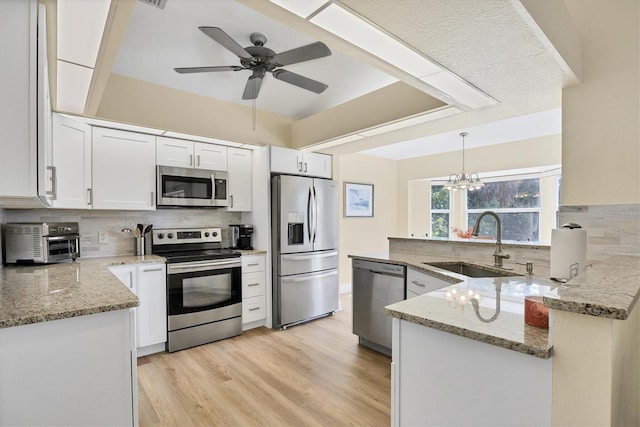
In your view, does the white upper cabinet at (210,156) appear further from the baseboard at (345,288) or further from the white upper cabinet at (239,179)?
the baseboard at (345,288)

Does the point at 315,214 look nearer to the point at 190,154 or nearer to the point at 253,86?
the point at 190,154

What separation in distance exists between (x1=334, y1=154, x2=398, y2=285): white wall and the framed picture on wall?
8 cm

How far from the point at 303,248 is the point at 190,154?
1.65 meters

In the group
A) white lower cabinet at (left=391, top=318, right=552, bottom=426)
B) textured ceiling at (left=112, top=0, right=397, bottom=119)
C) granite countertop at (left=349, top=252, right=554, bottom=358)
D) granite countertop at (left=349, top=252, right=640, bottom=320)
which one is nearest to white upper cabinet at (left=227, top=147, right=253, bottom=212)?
textured ceiling at (left=112, top=0, right=397, bottom=119)

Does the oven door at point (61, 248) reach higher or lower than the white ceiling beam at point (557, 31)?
lower

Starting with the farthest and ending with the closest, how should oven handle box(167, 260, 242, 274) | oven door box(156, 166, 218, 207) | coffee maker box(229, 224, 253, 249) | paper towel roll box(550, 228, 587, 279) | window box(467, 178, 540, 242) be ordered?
window box(467, 178, 540, 242) < coffee maker box(229, 224, 253, 249) < oven door box(156, 166, 218, 207) < oven handle box(167, 260, 242, 274) < paper towel roll box(550, 228, 587, 279)

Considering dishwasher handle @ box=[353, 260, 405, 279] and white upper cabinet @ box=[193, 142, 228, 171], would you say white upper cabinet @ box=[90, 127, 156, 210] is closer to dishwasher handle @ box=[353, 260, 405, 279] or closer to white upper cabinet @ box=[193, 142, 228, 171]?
white upper cabinet @ box=[193, 142, 228, 171]

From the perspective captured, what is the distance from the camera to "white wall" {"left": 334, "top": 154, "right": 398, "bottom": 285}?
5551 mm

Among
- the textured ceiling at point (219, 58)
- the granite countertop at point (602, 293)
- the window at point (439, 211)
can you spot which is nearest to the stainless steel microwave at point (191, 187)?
the textured ceiling at point (219, 58)

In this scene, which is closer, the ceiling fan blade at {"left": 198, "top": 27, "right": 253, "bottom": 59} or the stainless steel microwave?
the ceiling fan blade at {"left": 198, "top": 27, "right": 253, "bottom": 59}

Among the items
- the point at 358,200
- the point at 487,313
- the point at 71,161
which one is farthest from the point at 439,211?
the point at 71,161

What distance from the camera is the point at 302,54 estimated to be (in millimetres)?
2148

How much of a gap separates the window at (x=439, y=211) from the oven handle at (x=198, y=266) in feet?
14.5

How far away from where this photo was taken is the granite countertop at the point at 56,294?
1.23m
